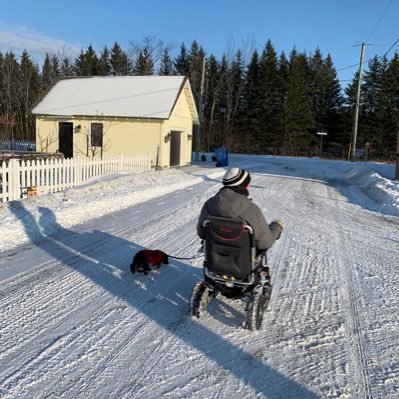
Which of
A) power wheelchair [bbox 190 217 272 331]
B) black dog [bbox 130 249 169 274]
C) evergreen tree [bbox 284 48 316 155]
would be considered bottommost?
black dog [bbox 130 249 169 274]

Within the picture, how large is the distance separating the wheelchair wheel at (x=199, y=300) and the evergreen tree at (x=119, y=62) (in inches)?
2248

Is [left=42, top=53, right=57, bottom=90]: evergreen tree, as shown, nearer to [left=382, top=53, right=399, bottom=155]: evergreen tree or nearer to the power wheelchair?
[left=382, top=53, right=399, bottom=155]: evergreen tree

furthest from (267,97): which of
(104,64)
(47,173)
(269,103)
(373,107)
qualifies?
(47,173)

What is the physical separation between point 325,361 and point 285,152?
46728 millimetres

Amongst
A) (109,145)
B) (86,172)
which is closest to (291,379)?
(86,172)

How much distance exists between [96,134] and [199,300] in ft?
68.1

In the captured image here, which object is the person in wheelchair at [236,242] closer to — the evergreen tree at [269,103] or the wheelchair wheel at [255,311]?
the wheelchair wheel at [255,311]

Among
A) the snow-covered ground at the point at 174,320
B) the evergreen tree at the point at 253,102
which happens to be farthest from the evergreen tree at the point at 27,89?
the snow-covered ground at the point at 174,320

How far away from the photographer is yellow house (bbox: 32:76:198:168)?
22.1 meters

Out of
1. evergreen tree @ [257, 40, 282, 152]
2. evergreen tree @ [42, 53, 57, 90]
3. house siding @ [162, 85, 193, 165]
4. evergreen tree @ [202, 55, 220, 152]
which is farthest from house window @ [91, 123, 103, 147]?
evergreen tree @ [42, 53, 57, 90]

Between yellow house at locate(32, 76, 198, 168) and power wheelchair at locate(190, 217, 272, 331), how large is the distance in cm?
1819

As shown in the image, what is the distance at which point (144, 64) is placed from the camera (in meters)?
55.2

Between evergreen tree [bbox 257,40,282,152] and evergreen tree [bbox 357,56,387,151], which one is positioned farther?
evergreen tree [bbox 257,40,282,152]

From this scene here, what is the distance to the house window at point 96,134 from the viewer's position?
23.2 meters
